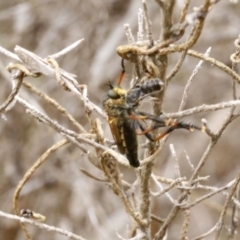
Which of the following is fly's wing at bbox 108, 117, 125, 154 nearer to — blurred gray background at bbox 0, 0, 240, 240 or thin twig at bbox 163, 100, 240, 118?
thin twig at bbox 163, 100, 240, 118

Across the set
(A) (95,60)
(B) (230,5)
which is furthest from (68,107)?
(B) (230,5)

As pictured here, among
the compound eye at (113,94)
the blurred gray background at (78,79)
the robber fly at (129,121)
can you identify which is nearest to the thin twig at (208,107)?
the robber fly at (129,121)

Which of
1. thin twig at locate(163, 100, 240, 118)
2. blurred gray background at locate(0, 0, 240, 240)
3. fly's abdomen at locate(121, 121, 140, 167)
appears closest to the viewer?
thin twig at locate(163, 100, 240, 118)

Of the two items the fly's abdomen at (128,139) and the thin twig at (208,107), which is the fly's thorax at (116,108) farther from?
the thin twig at (208,107)

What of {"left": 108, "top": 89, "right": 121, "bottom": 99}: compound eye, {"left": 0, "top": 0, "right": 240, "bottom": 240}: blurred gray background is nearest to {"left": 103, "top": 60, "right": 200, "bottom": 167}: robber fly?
{"left": 108, "top": 89, "right": 121, "bottom": 99}: compound eye

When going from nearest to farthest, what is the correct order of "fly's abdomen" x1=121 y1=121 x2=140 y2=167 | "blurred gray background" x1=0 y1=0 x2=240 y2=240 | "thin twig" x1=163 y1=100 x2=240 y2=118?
"thin twig" x1=163 y1=100 x2=240 y2=118 → "fly's abdomen" x1=121 y1=121 x2=140 y2=167 → "blurred gray background" x1=0 y1=0 x2=240 y2=240

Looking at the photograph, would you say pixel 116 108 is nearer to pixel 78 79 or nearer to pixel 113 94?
pixel 113 94

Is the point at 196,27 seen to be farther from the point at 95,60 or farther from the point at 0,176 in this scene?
the point at 0,176

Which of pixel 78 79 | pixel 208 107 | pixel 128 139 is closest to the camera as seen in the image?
pixel 208 107

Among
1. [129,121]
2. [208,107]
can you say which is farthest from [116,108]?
[208,107]
